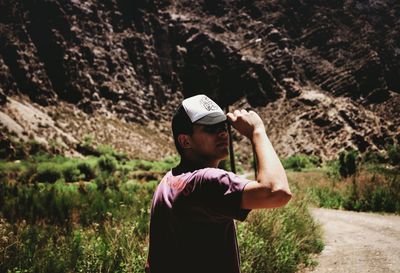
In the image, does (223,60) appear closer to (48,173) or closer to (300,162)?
(300,162)

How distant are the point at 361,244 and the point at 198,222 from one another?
7.41 m

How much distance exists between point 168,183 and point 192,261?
16.1 inches

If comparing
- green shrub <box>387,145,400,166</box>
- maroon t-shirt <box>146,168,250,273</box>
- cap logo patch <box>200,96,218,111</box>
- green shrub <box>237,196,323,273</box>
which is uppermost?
cap logo patch <box>200,96,218,111</box>

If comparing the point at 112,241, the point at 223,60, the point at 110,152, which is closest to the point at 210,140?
the point at 112,241

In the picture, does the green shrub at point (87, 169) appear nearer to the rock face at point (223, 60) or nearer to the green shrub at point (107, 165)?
the green shrub at point (107, 165)

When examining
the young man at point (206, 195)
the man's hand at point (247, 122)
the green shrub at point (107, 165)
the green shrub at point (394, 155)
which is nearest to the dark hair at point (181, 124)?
the young man at point (206, 195)

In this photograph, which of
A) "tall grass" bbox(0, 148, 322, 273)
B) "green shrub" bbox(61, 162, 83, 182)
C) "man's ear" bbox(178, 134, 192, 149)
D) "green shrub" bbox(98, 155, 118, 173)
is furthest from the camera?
"green shrub" bbox(98, 155, 118, 173)

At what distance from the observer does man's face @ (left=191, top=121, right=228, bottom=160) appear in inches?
82.7

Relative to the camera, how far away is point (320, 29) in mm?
72125

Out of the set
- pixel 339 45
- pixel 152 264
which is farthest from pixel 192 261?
pixel 339 45

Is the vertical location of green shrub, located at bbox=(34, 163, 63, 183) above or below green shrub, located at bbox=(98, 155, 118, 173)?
above

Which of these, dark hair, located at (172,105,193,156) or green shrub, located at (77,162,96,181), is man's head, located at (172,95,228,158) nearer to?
dark hair, located at (172,105,193,156)

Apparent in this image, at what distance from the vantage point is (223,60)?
67.2 meters

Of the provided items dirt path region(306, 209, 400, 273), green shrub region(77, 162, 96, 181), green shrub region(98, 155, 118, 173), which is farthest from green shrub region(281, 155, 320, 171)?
dirt path region(306, 209, 400, 273)
